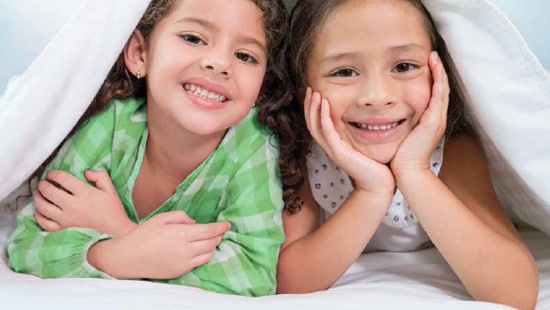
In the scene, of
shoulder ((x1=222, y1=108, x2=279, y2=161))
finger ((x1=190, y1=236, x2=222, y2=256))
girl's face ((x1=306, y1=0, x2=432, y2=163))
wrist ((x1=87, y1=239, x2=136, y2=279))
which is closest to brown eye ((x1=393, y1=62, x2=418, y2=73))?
girl's face ((x1=306, y1=0, x2=432, y2=163))

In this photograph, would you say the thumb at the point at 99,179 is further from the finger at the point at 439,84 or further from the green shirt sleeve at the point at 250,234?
the finger at the point at 439,84

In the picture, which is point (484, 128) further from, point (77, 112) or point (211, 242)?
point (77, 112)

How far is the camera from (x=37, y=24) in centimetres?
98

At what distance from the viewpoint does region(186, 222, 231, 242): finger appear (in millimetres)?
1035

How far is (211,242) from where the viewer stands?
1049mm

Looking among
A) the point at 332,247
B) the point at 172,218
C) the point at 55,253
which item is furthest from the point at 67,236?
the point at 332,247

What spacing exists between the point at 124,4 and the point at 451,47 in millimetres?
438

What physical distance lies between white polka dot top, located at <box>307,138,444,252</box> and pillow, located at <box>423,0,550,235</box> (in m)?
0.15

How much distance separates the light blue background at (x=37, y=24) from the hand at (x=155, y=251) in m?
0.26

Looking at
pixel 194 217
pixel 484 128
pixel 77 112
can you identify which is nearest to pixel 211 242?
pixel 194 217

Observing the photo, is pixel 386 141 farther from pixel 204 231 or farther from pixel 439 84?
pixel 204 231

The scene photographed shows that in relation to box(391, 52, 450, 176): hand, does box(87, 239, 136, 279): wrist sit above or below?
below

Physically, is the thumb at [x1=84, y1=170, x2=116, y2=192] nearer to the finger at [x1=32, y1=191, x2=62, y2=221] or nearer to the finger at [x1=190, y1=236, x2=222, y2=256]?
the finger at [x1=32, y1=191, x2=62, y2=221]

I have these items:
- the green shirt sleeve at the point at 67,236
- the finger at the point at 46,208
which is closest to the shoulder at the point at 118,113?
the green shirt sleeve at the point at 67,236
